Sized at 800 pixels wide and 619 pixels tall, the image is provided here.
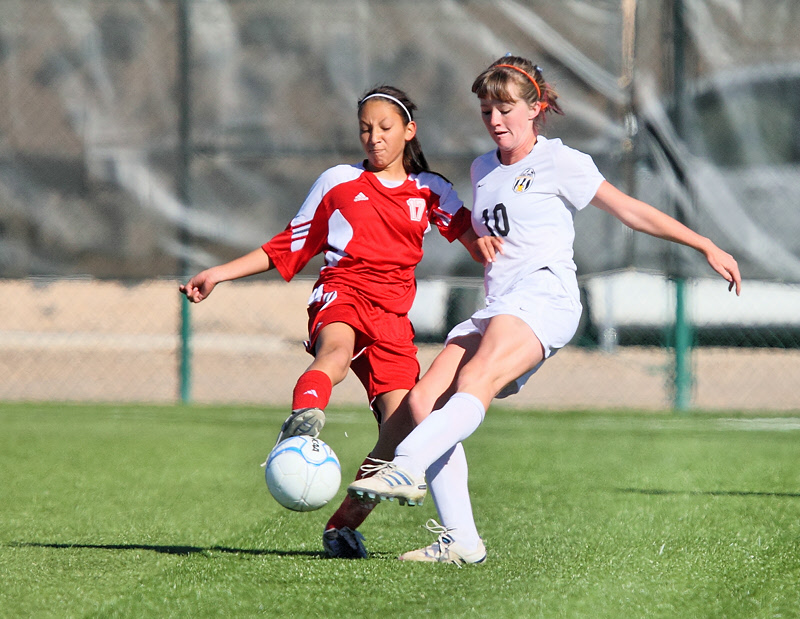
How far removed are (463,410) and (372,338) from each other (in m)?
0.55

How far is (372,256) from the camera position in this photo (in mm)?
3809

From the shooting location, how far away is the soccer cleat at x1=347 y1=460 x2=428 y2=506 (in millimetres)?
3070

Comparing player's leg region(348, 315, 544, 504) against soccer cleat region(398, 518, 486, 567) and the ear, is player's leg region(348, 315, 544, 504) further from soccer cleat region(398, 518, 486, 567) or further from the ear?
the ear

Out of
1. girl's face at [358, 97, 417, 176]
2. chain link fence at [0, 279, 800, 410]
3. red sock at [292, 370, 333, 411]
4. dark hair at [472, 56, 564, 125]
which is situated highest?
Answer: dark hair at [472, 56, 564, 125]

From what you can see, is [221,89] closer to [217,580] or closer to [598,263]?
[598,263]

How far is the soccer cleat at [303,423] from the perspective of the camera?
325 cm

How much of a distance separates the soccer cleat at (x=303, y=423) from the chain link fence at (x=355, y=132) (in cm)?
498

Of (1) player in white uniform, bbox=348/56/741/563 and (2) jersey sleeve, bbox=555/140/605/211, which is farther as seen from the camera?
(2) jersey sleeve, bbox=555/140/605/211

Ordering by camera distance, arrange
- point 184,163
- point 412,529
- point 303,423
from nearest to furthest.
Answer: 1. point 303,423
2. point 412,529
3. point 184,163

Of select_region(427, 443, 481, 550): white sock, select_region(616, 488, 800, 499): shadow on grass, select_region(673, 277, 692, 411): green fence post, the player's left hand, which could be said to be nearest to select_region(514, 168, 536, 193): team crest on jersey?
the player's left hand

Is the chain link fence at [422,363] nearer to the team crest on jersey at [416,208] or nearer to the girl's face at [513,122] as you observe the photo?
the team crest on jersey at [416,208]

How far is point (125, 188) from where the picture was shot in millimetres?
8547

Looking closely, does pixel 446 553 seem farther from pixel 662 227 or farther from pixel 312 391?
pixel 662 227

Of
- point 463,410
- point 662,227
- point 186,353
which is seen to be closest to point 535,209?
point 662,227
